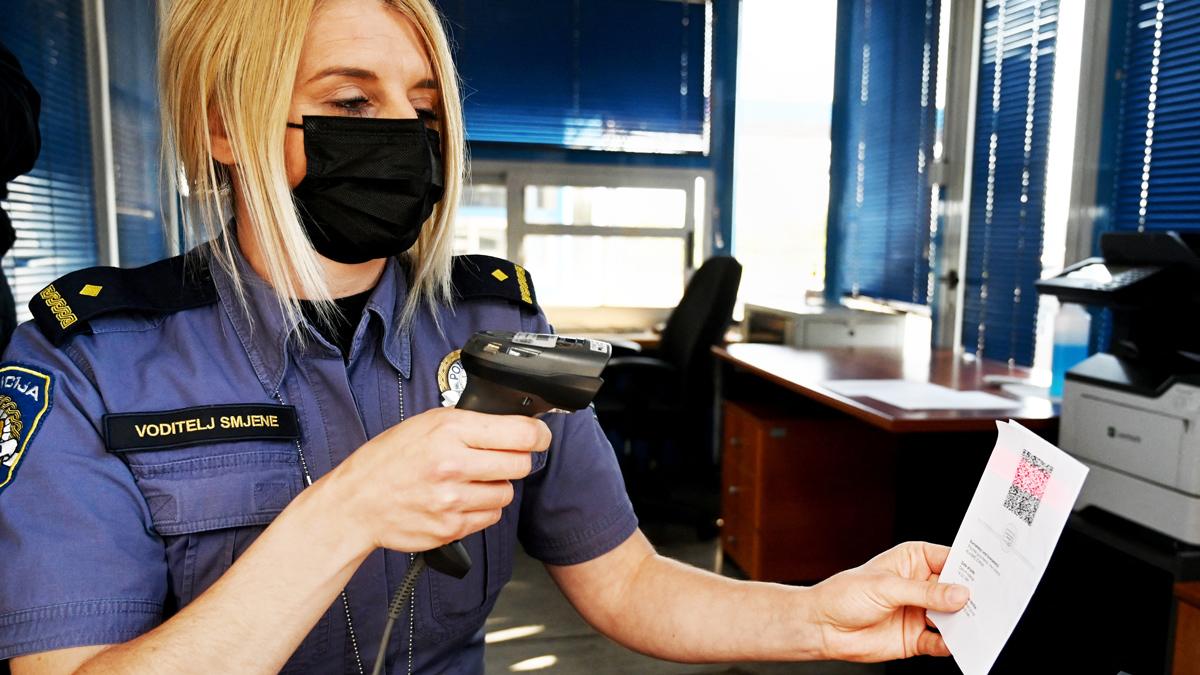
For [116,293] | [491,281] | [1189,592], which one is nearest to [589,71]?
[491,281]

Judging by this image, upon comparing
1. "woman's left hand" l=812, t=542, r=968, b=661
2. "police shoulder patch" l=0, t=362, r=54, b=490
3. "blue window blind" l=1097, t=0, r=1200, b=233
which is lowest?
"woman's left hand" l=812, t=542, r=968, b=661

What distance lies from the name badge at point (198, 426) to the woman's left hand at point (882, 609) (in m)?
0.60

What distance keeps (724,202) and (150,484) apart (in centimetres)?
428

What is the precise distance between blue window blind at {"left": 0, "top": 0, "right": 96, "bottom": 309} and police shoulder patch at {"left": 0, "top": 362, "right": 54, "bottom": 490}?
1.62m

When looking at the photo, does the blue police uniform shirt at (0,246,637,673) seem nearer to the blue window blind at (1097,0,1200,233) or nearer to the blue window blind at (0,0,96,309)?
the blue window blind at (0,0,96,309)

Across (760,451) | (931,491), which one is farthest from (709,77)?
(931,491)

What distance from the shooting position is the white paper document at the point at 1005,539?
1.98 feet

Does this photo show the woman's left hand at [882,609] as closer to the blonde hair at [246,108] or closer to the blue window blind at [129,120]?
the blonde hair at [246,108]

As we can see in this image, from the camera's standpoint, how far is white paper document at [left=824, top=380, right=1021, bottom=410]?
216cm

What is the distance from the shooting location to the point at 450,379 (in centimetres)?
96

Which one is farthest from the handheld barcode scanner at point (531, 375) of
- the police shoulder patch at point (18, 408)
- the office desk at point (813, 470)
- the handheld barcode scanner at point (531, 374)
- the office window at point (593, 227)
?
the office window at point (593, 227)

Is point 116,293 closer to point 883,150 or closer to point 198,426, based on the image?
point 198,426

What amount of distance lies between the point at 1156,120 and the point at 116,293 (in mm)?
2751

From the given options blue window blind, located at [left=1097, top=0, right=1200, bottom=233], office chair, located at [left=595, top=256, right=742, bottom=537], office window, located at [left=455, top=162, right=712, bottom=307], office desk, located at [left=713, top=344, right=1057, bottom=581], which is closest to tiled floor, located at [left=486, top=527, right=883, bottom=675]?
office desk, located at [left=713, top=344, right=1057, bottom=581]
